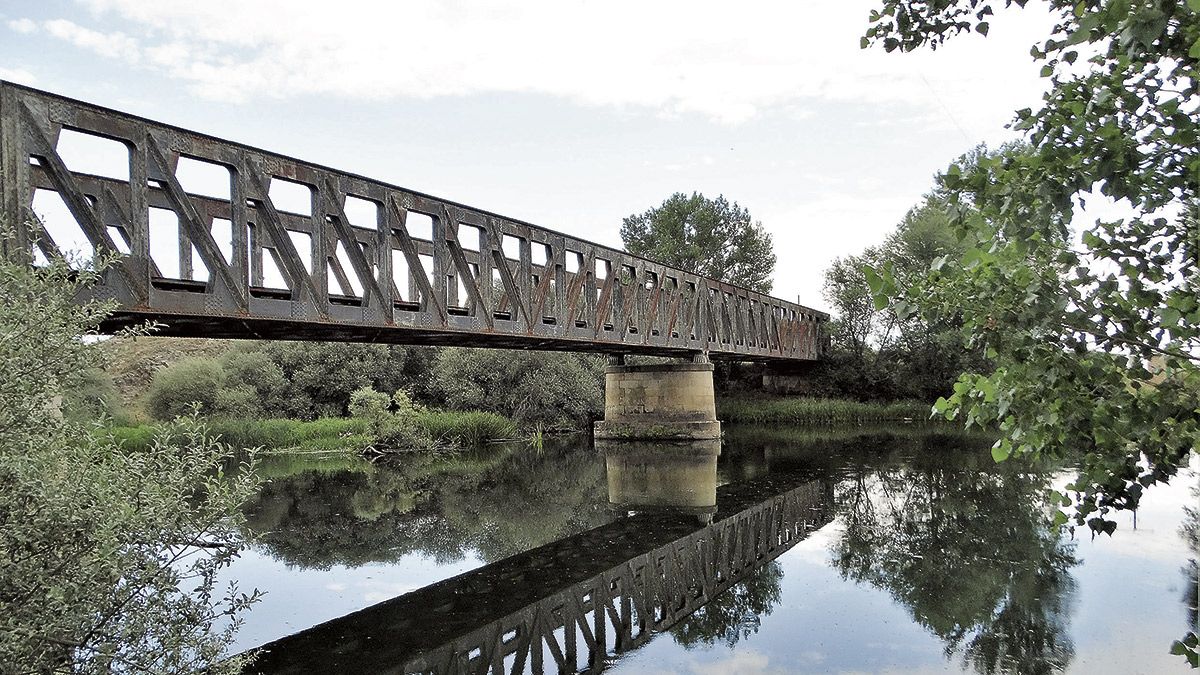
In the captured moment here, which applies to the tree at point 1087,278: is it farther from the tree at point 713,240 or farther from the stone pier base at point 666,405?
the tree at point 713,240

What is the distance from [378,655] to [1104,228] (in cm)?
628

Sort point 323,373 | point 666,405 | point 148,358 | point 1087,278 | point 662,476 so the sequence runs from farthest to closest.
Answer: point 148,358
point 323,373
point 666,405
point 662,476
point 1087,278

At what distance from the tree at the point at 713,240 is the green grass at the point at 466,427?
29.8 metres

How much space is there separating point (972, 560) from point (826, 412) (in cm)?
3425

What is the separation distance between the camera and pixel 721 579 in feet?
33.0

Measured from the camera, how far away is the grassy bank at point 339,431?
91.8ft

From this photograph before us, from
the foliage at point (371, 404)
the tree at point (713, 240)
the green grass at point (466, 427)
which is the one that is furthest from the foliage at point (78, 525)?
the tree at point (713, 240)

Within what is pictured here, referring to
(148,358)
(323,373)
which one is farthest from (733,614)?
(148,358)

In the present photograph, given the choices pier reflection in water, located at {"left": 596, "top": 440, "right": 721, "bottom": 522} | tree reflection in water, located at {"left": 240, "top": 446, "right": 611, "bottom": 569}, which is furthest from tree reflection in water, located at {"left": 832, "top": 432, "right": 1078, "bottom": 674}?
tree reflection in water, located at {"left": 240, "top": 446, "right": 611, "bottom": 569}

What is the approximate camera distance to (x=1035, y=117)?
338cm

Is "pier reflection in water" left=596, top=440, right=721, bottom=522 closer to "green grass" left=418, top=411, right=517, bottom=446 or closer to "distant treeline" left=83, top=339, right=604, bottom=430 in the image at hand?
"green grass" left=418, top=411, right=517, bottom=446

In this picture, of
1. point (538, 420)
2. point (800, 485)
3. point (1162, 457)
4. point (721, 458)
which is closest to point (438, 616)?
point (1162, 457)

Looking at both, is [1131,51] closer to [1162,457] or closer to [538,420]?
[1162,457]

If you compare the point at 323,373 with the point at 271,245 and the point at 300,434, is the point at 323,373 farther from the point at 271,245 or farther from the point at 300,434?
the point at 271,245
